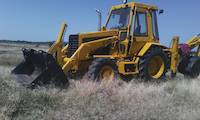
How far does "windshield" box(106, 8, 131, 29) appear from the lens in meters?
14.1

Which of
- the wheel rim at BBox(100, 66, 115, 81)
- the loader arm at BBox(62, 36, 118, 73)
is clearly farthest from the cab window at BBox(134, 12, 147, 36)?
the wheel rim at BBox(100, 66, 115, 81)

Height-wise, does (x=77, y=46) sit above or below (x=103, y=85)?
above

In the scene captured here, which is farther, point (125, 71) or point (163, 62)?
point (163, 62)

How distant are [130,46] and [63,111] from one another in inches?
229

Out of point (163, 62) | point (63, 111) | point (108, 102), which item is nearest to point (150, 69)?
point (163, 62)

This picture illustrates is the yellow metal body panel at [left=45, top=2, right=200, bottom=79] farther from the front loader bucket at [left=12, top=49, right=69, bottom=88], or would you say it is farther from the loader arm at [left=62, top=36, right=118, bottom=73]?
the front loader bucket at [left=12, top=49, right=69, bottom=88]

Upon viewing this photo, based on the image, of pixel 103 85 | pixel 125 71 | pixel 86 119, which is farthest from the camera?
pixel 125 71

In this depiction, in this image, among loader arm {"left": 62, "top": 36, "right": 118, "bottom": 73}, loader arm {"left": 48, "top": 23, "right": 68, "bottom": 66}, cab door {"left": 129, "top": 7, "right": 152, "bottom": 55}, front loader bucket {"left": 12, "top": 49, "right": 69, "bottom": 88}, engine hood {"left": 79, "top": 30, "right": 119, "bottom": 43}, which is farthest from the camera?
cab door {"left": 129, "top": 7, "right": 152, "bottom": 55}

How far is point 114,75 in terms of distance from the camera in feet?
42.1

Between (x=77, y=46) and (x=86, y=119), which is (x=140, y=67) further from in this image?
(x=86, y=119)

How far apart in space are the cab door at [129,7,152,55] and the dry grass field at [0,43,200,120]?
8.96ft

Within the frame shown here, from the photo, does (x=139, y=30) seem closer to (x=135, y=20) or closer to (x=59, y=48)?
(x=135, y=20)

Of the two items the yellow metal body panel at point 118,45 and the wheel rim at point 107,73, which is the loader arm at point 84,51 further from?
the wheel rim at point 107,73

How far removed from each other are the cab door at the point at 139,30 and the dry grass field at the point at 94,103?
2.73 meters
